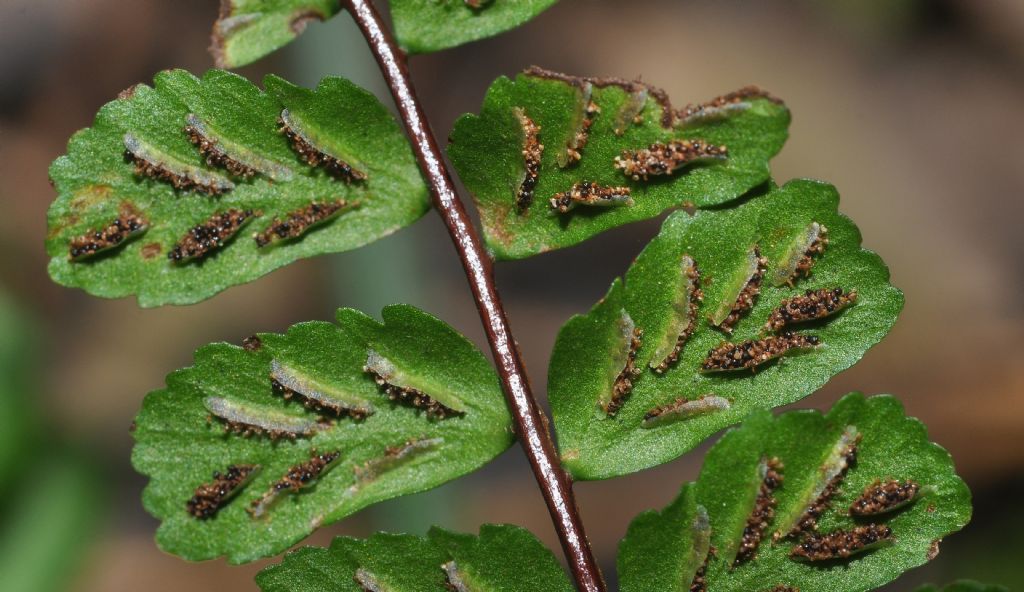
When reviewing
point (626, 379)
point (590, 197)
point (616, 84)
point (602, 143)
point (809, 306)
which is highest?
point (616, 84)

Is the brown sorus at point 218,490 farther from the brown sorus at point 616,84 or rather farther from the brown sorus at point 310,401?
the brown sorus at point 616,84

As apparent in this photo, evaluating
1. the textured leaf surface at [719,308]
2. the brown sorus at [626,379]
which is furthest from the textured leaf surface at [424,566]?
the brown sorus at [626,379]

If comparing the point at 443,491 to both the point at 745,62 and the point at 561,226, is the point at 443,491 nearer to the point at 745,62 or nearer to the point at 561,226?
the point at 561,226

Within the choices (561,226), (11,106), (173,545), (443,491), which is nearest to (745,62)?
(443,491)

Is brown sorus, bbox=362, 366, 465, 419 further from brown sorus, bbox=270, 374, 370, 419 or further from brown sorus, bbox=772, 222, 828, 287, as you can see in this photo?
brown sorus, bbox=772, 222, 828, 287

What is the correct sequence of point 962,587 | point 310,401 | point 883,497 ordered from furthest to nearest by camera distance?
point 310,401 < point 883,497 < point 962,587

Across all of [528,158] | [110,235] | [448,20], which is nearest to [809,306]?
[528,158]

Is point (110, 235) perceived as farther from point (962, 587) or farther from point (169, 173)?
point (962, 587)
